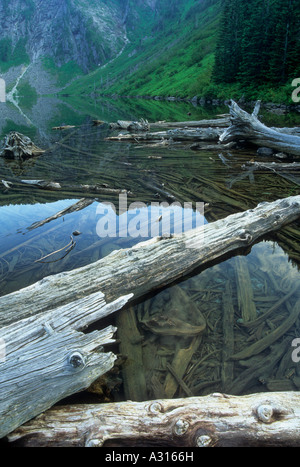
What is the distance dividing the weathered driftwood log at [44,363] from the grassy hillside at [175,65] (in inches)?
2264

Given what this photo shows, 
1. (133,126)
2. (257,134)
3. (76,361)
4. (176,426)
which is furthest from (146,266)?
(133,126)

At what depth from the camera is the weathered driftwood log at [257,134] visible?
39.4 ft

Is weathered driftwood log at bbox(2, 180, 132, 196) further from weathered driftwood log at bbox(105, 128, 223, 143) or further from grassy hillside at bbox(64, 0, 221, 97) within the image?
grassy hillside at bbox(64, 0, 221, 97)

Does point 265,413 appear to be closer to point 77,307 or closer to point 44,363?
point 44,363

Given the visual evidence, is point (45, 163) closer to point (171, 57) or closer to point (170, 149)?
point (170, 149)

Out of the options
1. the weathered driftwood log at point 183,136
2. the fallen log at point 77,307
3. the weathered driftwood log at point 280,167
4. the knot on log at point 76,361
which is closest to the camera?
the fallen log at point 77,307

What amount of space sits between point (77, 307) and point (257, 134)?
12546mm

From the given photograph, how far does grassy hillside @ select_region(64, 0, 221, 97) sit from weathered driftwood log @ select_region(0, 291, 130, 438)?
5750cm

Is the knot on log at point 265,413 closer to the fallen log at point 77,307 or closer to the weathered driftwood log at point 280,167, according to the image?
the fallen log at point 77,307

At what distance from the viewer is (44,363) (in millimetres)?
2482

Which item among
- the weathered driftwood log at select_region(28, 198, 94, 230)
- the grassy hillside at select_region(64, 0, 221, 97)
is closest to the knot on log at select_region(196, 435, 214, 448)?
the weathered driftwood log at select_region(28, 198, 94, 230)

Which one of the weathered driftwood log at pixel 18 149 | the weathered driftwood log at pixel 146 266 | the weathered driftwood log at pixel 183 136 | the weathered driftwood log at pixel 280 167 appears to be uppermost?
the weathered driftwood log at pixel 183 136

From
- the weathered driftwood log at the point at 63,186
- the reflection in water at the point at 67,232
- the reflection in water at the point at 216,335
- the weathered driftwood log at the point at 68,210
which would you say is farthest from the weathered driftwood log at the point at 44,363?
the weathered driftwood log at the point at 63,186

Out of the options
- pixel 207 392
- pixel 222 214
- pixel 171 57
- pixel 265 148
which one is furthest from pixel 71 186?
pixel 171 57
